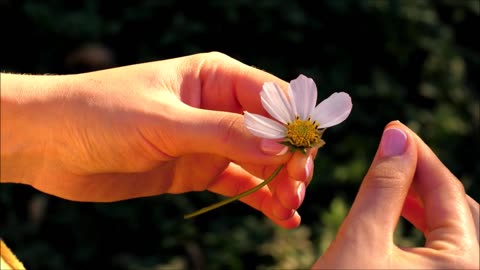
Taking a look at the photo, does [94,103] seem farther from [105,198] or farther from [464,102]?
[464,102]

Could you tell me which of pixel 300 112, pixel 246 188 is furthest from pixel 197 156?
pixel 300 112

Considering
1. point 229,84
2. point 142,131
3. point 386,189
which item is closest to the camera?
point 386,189

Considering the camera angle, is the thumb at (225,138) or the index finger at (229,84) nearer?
the thumb at (225,138)

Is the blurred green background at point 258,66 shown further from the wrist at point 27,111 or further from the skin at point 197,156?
the wrist at point 27,111

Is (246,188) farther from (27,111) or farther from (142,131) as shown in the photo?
(27,111)

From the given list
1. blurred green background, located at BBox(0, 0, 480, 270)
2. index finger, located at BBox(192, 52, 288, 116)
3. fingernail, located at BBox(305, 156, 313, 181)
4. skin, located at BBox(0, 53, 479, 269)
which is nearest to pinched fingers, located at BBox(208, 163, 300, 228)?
skin, located at BBox(0, 53, 479, 269)

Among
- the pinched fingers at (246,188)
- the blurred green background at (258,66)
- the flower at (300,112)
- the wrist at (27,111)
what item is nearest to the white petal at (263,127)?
the flower at (300,112)

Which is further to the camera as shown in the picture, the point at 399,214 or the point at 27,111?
the point at 27,111

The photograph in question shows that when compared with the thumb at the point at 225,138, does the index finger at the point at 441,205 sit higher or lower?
lower
